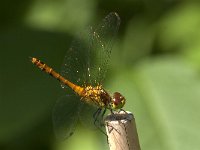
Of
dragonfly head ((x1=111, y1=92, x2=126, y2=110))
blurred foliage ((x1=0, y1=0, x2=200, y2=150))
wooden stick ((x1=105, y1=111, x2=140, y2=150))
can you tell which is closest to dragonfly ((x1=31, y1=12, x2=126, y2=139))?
dragonfly head ((x1=111, y1=92, x2=126, y2=110))

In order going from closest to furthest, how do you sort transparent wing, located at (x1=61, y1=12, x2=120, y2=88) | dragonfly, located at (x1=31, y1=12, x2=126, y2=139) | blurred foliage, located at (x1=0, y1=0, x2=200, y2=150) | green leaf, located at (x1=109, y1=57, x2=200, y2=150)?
dragonfly, located at (x1=31, y1=12, x2=126, y2=139)
transparent wing, located at (x1=61, y1=12, x2=120, y2=88)
green leaf, located at (x1=109, y1=57, x2=200, y2=150)
blurred foliage, located at (x1=0, y1=0, x2=200, y2=150)

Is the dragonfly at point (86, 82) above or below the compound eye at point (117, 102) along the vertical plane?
above

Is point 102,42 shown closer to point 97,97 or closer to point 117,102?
point 97,97

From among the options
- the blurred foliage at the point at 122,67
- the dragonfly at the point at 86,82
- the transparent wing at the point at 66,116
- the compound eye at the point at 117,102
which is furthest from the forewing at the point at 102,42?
the compound eye at the point at 117,102

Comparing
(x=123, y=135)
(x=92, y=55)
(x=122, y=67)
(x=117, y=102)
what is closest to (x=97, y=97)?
(x=117, y=102)

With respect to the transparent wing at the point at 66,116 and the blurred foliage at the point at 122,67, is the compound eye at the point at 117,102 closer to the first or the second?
the transparent wing at the point at 66,116

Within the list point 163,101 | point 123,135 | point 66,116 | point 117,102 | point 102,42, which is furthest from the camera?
point 163,101

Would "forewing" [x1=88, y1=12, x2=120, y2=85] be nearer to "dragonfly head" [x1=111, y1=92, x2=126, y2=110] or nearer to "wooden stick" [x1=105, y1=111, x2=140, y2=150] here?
"dragonfly head" [x1=111, y1=92, x2=126, y2=110]

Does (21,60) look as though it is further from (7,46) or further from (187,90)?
(187,90)
